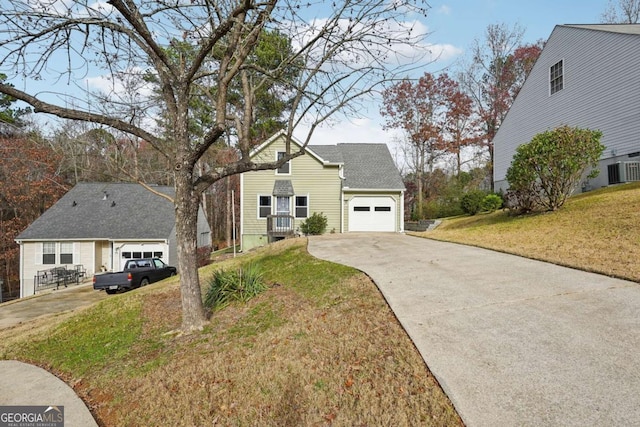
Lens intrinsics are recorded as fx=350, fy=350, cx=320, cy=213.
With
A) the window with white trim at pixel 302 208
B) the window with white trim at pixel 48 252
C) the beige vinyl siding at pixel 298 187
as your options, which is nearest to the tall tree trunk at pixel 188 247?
the beige vinyl siding at pixel 298 187

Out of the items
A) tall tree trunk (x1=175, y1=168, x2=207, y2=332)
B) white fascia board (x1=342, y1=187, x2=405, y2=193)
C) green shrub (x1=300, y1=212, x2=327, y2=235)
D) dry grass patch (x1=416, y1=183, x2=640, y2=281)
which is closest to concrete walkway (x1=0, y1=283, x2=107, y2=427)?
tall tree trunk (x1=175, y1=168, x2=207, y2=332)

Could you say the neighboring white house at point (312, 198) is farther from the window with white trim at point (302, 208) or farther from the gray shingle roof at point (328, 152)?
the gray shingle roof at point (328, 152)

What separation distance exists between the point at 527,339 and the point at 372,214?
1629 centimetres

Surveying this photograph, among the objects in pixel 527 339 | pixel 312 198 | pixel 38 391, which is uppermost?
pixel 312 198

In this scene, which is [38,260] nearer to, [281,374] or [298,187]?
[298,187]

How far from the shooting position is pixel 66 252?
2102 centimetres

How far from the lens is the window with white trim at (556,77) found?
18.4 m

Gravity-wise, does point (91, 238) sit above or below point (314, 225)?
below

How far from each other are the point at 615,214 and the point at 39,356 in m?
14.2

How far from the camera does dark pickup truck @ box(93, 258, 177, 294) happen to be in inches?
566

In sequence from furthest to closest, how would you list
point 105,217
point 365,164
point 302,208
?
point 105,217, point 365,164, point 302,208

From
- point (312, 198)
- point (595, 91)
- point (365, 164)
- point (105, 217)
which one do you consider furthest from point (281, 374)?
point (105, 217)

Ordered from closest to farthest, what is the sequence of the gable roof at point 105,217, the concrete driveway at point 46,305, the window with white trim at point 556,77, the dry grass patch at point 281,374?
the dry grass patch at point 281,374 → the concrete driveway at point 46,305 → the window with white trim at point 556,77 → the gable roof at point 105,217

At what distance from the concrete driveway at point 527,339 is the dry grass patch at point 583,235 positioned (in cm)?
82
